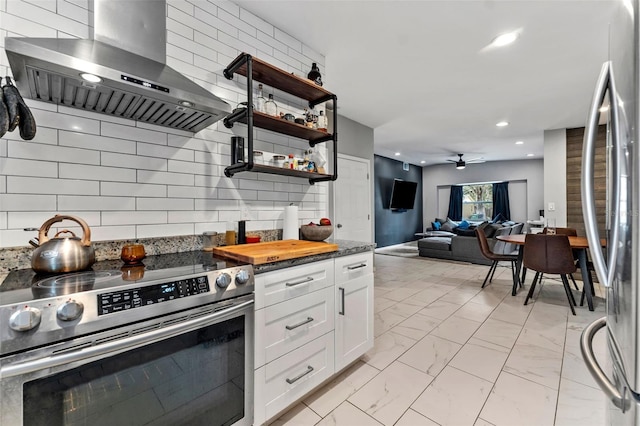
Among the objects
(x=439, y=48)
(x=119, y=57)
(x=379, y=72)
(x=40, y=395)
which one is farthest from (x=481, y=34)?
(x=40, y=395)

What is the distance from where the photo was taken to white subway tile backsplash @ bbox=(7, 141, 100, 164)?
1.26 metres

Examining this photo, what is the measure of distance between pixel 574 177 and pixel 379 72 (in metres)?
4.12

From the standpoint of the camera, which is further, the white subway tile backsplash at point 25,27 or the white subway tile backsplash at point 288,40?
the white subway tile backsplash at point 288,40

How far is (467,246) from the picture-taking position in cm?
585

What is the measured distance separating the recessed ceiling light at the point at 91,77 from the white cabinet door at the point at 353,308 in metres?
1.46

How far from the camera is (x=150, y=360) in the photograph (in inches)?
41.6

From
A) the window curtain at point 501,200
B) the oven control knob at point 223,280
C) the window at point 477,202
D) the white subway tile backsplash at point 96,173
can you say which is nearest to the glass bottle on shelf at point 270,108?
the white subway tile backsplash at point 96,173

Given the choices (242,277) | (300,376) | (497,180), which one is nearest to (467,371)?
(300,376)

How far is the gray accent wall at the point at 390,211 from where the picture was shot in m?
7.58

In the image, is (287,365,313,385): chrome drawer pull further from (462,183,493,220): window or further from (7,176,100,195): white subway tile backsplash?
(462,183,493,220): window

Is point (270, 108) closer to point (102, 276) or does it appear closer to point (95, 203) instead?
point (95, 203)

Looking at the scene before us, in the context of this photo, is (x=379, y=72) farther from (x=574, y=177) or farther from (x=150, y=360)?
(x=574, y=177)

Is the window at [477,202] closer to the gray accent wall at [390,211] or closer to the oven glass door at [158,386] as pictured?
the gray accent wall at [390,211]

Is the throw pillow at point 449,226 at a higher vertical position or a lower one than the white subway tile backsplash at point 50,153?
lower
